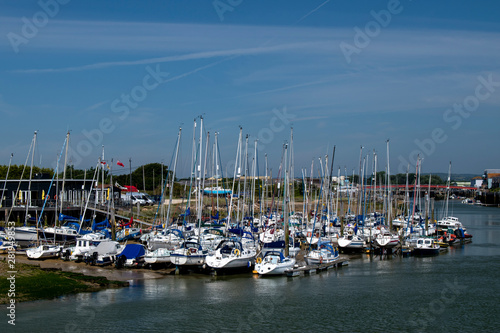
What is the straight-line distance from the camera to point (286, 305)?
109 feet

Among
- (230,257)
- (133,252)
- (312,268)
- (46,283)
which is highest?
(230,257)

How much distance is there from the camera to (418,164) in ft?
243

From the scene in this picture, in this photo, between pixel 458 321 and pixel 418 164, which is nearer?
pixel 458 321

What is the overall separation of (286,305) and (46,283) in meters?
15.2

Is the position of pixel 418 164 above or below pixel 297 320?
above

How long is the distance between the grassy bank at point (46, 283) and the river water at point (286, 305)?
1031 millimetres

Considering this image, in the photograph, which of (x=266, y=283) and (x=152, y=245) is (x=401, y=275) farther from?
(x=152, y=245)

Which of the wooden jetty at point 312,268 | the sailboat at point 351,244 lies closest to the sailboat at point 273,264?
the wooden jetty at point 312,268

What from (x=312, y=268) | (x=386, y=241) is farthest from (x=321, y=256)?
(x=386, y=241)

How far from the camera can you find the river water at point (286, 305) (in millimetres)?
28750

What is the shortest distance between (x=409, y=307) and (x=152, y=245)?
24.9 meters

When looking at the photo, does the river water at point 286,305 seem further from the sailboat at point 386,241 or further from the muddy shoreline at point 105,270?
the sailboat at point 386,241

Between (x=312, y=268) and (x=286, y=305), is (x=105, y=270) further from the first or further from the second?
(x=286, y=305)

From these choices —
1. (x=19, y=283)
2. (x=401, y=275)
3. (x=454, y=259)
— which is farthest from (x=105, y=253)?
(x=454, y=259)
